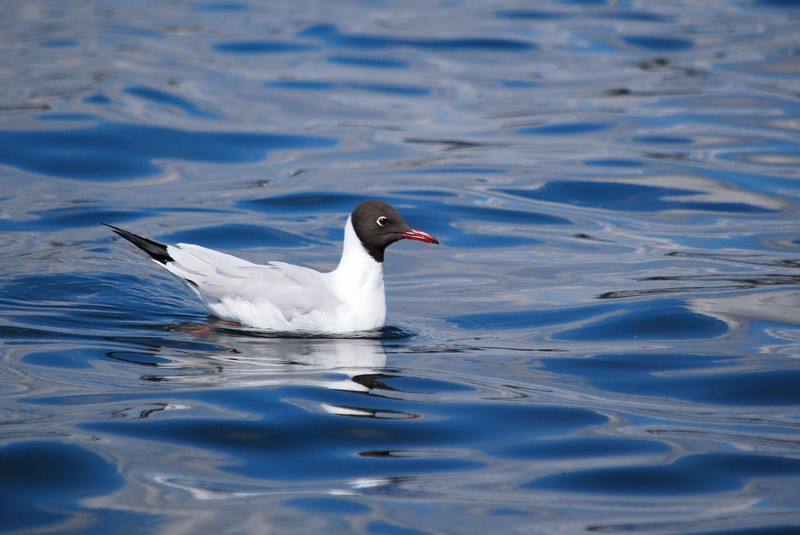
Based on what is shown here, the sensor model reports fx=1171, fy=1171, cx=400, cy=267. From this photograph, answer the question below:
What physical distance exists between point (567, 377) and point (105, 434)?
11.0ft

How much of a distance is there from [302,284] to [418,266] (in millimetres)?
2889

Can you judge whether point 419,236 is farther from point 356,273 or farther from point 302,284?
point 302,284

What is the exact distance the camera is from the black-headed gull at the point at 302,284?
9188 millimetres

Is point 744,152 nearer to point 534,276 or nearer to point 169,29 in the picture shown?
point 534,276

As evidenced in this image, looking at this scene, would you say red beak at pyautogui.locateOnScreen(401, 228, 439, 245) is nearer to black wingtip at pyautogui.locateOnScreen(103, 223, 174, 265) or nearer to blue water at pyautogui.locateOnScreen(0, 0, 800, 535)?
blue water at pyautogui.locateOnScreen(0, 0, 800, 535)

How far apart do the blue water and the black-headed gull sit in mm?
220

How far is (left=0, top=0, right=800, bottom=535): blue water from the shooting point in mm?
6215

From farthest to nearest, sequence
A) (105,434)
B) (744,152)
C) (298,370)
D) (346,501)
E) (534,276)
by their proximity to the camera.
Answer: (744,152) → (534,276) → (298,370) → (105,434) → (346,501)

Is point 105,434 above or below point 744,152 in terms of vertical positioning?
below

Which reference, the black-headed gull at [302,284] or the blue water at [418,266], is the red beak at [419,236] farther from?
the blue water at [418,266]

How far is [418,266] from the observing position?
39.5 feet

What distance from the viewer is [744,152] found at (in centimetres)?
1675

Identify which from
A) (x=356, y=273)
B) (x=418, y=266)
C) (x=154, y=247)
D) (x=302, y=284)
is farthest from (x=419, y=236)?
(x=418, y=266)

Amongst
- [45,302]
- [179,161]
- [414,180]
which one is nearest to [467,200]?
[414,180]
